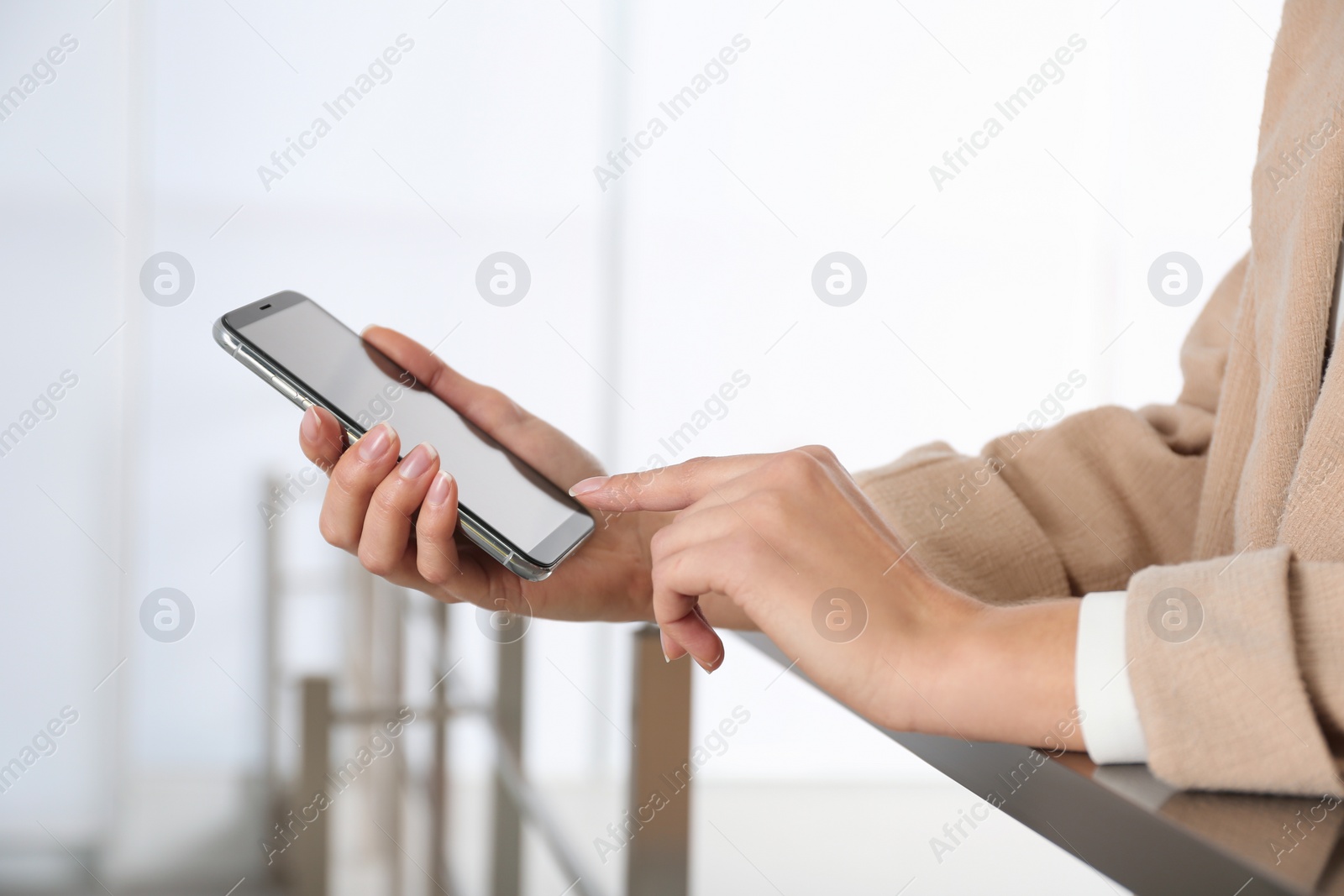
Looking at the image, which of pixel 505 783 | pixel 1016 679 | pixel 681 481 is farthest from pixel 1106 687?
pixel 505 783

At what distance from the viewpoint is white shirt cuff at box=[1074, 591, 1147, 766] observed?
0.90ft

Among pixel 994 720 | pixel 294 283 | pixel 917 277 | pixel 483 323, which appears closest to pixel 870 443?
pixel 917 277

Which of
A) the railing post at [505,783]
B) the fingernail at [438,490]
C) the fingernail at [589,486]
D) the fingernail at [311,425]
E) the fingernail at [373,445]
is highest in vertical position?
the fingernail at [311,425]

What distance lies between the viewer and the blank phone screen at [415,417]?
56cm

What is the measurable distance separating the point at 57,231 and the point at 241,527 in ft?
2.69

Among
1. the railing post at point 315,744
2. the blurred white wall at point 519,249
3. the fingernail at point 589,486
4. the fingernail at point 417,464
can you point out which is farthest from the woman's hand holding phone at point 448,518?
the blurred white wall at point 519,249

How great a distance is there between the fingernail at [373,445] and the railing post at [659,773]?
0.68 feet

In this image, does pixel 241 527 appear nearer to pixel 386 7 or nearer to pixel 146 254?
pixel 146 254

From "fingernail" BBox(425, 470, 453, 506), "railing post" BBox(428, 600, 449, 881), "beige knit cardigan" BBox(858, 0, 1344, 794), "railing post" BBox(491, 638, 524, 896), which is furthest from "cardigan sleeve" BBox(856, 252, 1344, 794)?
"railing post" BBox(428, 600, 449, 881)

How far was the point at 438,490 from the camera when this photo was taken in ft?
1.68

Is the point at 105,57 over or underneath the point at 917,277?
over

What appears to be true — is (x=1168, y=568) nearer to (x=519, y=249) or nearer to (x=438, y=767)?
(x=438, y=767)

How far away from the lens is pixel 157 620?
259 cm

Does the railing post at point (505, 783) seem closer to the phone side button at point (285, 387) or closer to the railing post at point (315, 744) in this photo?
the railing post at point (315, 744)
